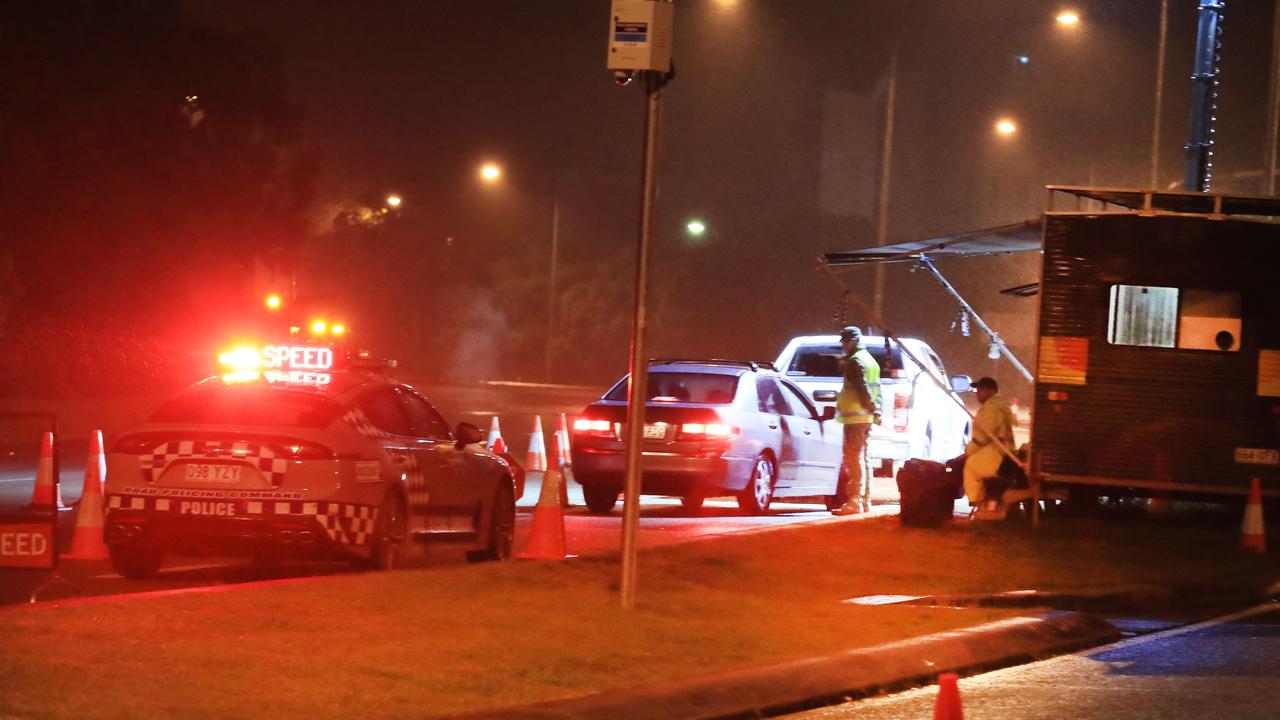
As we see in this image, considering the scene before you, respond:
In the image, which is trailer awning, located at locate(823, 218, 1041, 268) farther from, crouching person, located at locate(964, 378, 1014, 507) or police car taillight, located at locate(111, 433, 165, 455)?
police car taillight, located at locate(111, 433, 165, 455)

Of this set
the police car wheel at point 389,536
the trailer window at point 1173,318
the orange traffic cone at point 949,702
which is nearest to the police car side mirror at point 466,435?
the police car wheel at point 389,536

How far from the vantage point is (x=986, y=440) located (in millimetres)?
15719

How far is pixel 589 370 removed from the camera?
211 ft

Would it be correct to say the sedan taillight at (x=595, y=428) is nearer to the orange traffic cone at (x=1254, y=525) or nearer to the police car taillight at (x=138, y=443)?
the orange traffic cone at (x=1254, y=525)

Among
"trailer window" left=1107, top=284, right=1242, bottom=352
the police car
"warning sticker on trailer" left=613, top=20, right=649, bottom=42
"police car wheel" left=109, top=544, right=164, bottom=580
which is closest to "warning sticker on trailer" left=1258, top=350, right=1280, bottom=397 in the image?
"trailer window" left=1107, top=284, right=1242, bottom=352

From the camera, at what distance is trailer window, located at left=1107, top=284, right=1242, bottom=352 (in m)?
15.0

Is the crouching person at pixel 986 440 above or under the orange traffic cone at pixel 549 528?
above

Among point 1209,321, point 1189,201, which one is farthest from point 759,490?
point 1189,201

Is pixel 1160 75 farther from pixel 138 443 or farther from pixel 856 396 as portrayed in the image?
pixel 138 443

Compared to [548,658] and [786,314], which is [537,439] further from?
[786,314]

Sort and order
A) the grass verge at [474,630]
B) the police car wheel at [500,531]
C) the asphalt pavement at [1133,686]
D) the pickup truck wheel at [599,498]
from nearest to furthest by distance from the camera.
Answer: the grass verge at [474,630], the asphalt pavement at [1133,686], the police car wheel at [500,531], the pickup truck wheel at [599,498]

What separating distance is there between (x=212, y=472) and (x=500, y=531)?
9.82ft

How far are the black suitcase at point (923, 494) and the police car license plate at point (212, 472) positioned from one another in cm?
659

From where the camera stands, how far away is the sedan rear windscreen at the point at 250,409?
35.3ft
